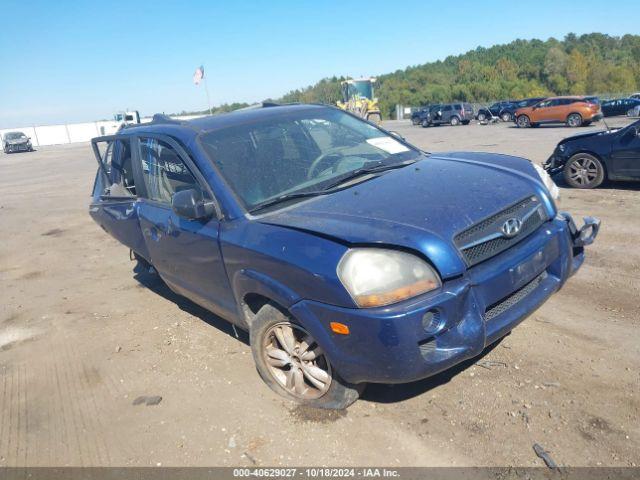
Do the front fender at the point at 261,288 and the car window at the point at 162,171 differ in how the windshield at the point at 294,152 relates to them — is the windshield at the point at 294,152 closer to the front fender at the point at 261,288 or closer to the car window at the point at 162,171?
Result: the car window at the point at 162,171

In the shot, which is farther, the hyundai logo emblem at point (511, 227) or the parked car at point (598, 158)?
the parked car at point (598, 158)

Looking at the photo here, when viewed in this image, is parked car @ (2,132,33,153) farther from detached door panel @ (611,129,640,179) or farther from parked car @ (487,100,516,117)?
detached door panel @ (611,129,640,179)

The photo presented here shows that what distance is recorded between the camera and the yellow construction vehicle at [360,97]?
30500mm

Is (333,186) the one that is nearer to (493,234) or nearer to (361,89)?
(493,234)

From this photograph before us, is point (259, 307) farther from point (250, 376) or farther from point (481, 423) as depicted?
point (481, 423)

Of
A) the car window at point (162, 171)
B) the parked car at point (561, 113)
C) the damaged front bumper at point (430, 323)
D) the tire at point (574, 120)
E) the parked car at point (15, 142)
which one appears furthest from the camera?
the parked car at point (15, 142)

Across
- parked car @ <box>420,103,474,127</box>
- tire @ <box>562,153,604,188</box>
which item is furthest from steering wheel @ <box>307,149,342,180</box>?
parked car @ <box>420,103,474,127</box>

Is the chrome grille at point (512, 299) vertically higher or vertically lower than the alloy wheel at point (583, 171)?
higher

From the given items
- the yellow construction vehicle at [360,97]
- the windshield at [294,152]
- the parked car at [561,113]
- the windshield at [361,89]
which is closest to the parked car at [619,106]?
→ the parked car at [561,113]

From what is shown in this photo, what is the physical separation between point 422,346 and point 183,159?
2.10 metres

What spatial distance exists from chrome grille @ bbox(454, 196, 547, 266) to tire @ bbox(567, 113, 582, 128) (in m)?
25.8

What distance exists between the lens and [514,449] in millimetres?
2471

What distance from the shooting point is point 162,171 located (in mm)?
3900

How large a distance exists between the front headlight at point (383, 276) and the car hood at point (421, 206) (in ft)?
0.19
